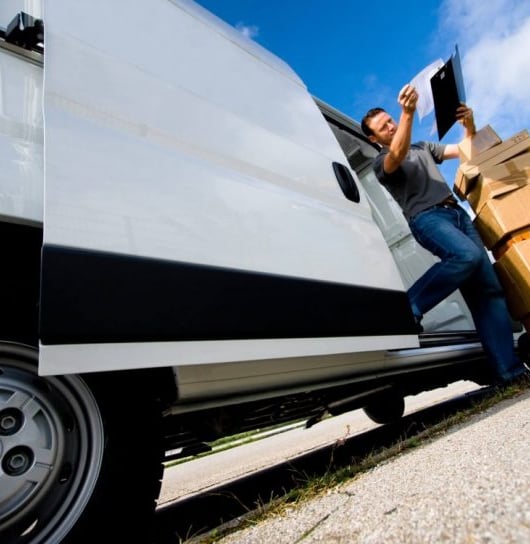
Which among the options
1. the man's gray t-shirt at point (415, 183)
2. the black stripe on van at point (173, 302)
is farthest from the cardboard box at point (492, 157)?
the black stripe on van at point (173, 302)

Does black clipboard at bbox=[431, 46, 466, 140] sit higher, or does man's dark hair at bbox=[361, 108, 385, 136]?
man's dark hair at bbox=[361, 108, 385, 136]

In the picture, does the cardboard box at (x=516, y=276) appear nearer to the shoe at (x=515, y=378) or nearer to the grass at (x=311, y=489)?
the shoe at (x=515, y=378)

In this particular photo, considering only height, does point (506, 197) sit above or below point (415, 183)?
below

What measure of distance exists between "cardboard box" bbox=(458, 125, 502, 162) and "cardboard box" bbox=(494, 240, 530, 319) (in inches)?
22.1

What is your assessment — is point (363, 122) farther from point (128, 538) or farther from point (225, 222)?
point (128, 538)

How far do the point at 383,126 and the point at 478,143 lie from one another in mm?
535

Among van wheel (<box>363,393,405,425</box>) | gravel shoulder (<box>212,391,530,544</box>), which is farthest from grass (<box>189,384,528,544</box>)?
van wheel (<box>363,393,405,425</box>)

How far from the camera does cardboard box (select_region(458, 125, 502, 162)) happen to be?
Result: 2.36 metres

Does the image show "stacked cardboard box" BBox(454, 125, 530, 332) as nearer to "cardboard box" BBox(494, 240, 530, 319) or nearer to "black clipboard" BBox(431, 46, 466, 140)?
"cardboard box" BBox(494, 240, 530, 319)

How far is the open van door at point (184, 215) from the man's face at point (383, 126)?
891mm

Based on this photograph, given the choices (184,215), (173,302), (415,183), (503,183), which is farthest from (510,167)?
(173,302)

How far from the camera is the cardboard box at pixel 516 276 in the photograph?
2.24m

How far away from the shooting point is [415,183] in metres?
2.47

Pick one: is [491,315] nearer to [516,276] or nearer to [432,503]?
[516,276]
